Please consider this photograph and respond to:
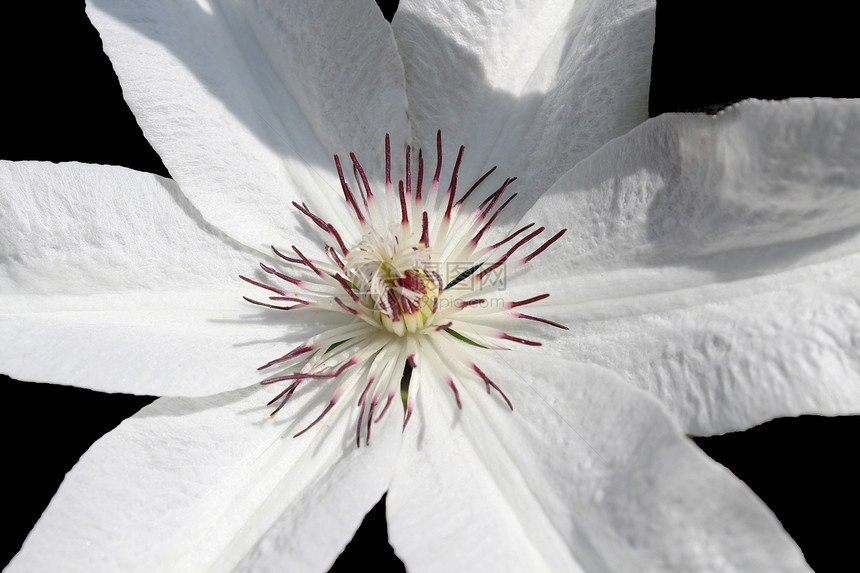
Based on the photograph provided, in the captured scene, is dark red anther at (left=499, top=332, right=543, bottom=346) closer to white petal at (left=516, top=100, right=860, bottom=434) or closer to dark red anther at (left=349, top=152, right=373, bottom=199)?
white petal at (left=516, top=100, right=860, bottom=434)

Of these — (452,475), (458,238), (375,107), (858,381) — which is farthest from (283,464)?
(858,381)

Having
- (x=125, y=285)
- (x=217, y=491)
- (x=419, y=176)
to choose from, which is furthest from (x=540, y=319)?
(x=125, y=285)

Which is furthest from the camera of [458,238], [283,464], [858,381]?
[458,238]

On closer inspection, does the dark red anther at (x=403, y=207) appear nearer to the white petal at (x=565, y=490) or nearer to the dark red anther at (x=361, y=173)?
the dark red anther at (x=361, y=173)

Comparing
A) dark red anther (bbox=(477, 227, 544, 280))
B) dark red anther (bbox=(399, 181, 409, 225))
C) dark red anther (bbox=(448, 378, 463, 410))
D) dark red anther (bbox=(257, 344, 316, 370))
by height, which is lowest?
dark red anther (bbox=(448, 378, 463, 410))

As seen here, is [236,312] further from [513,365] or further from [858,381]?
[858,381]

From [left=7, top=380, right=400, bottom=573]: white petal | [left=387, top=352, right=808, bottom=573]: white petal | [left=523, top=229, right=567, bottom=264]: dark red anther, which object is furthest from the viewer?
Result: [left=523, top=229, right=567, bottom=264]: dark red anther

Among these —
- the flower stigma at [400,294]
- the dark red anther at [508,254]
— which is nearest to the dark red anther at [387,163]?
the flower stigma at [400,294]

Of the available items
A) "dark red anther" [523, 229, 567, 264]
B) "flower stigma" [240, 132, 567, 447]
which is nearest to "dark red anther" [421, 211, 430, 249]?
"flower stigma" [240, 132, 567, 447]
